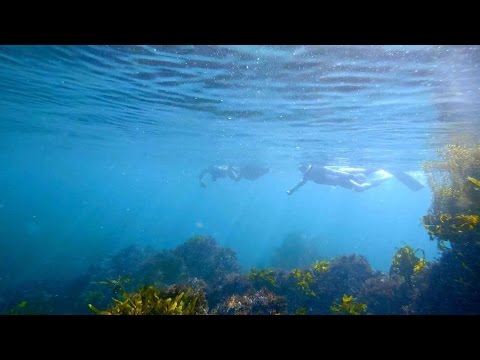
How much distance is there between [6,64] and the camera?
48.5ft

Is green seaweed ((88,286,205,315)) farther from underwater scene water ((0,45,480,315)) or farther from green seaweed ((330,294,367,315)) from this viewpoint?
green seaweed ((330,294,367,315))

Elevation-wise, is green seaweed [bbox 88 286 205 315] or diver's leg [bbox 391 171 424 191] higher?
diver's leg [bbox 391 171 424 191]

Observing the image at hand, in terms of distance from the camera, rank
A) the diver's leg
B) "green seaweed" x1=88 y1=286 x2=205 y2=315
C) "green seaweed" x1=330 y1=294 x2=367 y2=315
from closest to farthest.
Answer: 1. "green seaweed" x1=88 y1=286 x2=205 y2=315
2. "green seaweed" x1=330 y1=294 x2=367 y2=315
3. the diver's leg

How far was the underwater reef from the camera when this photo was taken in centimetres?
762

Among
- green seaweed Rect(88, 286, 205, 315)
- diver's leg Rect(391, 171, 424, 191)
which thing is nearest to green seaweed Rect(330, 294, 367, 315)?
green seaweed Rect(88, 286, 205, 315)

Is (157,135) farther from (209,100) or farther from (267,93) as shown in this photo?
(267,93)

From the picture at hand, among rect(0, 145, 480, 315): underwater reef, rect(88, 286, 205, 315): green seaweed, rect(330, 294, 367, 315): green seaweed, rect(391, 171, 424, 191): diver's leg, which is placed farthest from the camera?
rect(391, 171, 424, 191): diver's leg

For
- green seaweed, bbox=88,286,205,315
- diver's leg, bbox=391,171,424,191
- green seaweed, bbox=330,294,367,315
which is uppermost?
diver's leg, bbox=391,171,424,191

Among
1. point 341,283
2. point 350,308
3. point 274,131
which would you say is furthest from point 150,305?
point 274,131

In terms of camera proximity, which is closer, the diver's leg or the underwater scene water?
the underwater scene water

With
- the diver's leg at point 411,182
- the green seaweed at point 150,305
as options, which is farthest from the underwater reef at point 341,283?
the diver's leg at point 411,182
